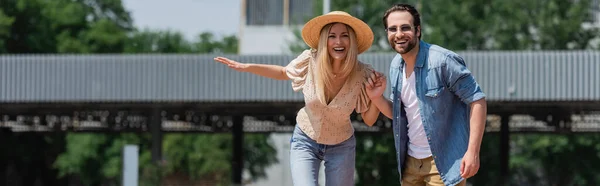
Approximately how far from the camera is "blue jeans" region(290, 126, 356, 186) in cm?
690

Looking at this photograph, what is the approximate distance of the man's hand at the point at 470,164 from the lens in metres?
6.17

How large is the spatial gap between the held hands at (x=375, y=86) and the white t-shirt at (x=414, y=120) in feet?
0.69

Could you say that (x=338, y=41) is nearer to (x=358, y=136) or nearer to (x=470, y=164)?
(x=470, y=164)

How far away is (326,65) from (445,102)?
28.5 inches

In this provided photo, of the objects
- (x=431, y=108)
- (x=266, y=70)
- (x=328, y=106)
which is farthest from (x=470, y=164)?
(x=266, y=70)

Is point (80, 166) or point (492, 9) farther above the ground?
point (492, 9)

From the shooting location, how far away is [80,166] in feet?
186

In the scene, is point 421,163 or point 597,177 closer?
point 421,163

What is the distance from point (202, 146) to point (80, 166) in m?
6.38

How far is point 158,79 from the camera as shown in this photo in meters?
23.6

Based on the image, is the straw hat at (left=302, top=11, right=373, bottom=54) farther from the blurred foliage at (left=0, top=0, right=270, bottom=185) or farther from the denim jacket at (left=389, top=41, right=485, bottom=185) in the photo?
the blurred foliage at (left=0, top=0, right=270, bottom=185)

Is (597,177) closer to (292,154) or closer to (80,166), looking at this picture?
(80,166)

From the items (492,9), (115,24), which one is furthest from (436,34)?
(115,24)

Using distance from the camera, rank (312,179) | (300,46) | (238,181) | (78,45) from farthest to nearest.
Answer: (78,45), (300,46), (238,181), (312,179)
